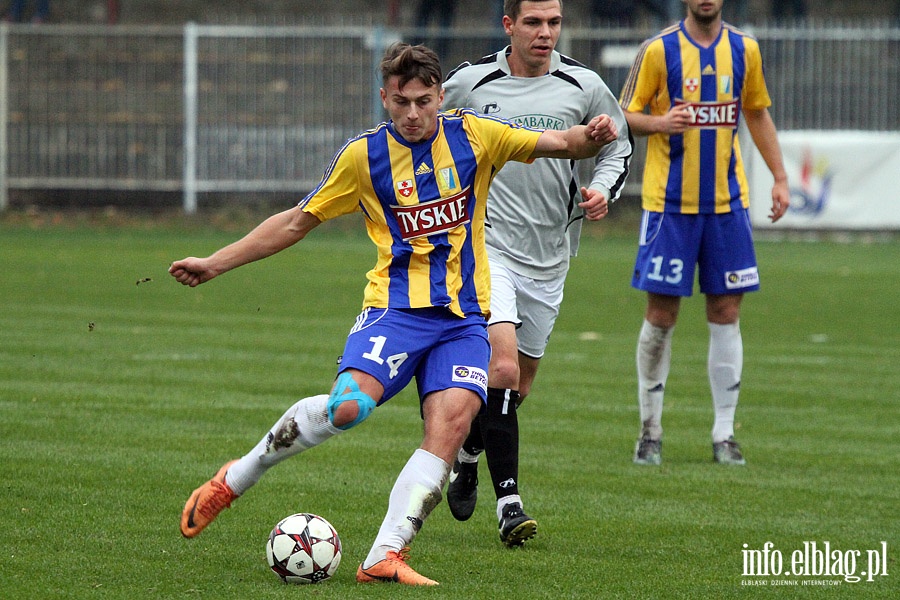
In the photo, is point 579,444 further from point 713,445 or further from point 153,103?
point 153,103

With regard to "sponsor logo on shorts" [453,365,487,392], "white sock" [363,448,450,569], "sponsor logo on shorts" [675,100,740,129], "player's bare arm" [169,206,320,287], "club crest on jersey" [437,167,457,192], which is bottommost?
"white sock" [363,448,450,569]

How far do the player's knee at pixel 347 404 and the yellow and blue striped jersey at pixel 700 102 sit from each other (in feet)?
10.3

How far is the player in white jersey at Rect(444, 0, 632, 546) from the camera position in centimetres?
Result: 609

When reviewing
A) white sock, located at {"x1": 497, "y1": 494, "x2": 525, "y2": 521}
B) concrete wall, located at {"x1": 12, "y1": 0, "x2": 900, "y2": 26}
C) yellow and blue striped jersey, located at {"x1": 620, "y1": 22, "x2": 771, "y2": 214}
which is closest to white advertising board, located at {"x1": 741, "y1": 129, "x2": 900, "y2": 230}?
concrete wall, located at {"x1": 12, "y1": 0, "x2": 900, "y2": 26}

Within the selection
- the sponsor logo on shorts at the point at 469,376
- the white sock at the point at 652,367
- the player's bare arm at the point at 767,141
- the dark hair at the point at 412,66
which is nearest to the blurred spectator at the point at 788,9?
the player's bare arm at the point at 767,141

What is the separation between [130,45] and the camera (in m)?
25.7

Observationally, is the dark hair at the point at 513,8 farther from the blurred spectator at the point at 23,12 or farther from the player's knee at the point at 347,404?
the blurred spectator at the point at 23,12

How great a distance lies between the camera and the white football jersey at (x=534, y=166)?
6195mm

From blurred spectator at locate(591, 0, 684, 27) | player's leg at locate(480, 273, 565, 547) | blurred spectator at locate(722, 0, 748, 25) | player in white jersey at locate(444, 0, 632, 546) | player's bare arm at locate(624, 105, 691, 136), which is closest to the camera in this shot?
player's leg at locate(480, 273, 565, 547)

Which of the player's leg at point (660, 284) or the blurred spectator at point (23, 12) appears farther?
the blurred spectator at point (23, 12)

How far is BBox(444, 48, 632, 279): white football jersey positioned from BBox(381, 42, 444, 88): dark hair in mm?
1116

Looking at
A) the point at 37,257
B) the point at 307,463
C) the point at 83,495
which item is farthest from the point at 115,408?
the point at 37,257

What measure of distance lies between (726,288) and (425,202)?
288 centimetres

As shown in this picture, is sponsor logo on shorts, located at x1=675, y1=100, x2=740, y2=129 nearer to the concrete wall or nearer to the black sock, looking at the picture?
the black sock
